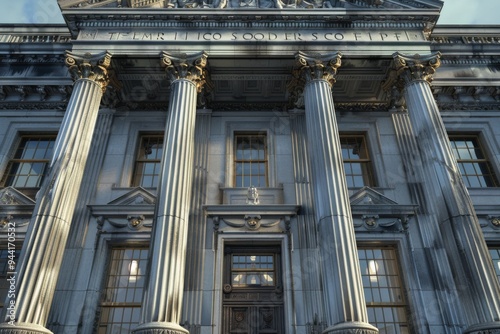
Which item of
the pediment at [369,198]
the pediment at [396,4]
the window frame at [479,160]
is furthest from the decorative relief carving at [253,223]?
the pediment at [396,4]

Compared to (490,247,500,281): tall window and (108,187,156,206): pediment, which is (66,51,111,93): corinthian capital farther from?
(490,247,500,281): tall window

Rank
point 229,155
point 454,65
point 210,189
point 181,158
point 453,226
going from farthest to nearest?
point 454,65 → point 229,155 → point 210,189 → point 181,158 → point 453,226

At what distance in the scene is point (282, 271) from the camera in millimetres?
12727

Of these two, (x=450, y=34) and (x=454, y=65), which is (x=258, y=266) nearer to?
(x=454, y=65)

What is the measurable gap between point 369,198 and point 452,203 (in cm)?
296

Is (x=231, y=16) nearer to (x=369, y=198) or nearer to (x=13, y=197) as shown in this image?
(x=369, y=198)

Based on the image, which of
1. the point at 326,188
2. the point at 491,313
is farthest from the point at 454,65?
the point at 491,313

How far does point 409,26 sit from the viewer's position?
15.1 metres

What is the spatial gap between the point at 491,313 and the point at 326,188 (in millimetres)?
5028

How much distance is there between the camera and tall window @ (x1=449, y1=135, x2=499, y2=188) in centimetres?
1498

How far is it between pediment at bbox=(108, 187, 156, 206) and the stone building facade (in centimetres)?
10

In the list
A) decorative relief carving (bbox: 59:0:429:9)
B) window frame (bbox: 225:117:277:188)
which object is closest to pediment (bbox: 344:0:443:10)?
decorative relief carving (bbox: 59:0:429:9)

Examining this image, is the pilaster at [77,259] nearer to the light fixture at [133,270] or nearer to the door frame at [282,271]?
the light fixture at [133,270]

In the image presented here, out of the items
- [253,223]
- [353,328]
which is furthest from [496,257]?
[253,223]
